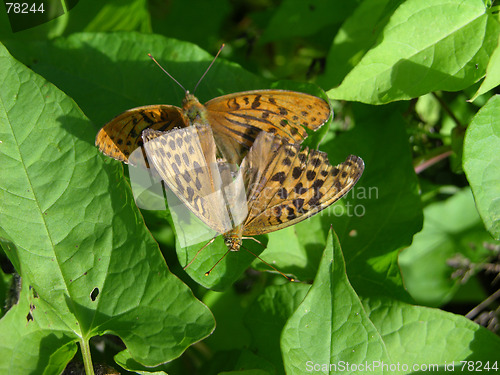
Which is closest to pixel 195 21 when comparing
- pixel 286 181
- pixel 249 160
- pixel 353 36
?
pixel 353 36

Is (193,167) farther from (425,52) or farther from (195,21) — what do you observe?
(195,21)

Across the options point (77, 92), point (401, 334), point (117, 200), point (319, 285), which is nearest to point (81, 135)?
point (117, 200)

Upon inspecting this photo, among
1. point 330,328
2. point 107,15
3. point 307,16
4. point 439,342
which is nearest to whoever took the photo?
point 330,328

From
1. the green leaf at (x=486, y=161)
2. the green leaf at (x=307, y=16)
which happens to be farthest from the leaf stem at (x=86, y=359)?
the green leaf at (x=307, y=16)

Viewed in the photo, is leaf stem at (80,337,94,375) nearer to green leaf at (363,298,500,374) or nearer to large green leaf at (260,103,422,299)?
large green leaf at (260,103,422,299)

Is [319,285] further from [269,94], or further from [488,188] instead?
[269,94]

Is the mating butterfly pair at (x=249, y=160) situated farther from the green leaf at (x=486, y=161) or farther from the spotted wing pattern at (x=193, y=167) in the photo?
the green leaf at (x=486, y=161)
